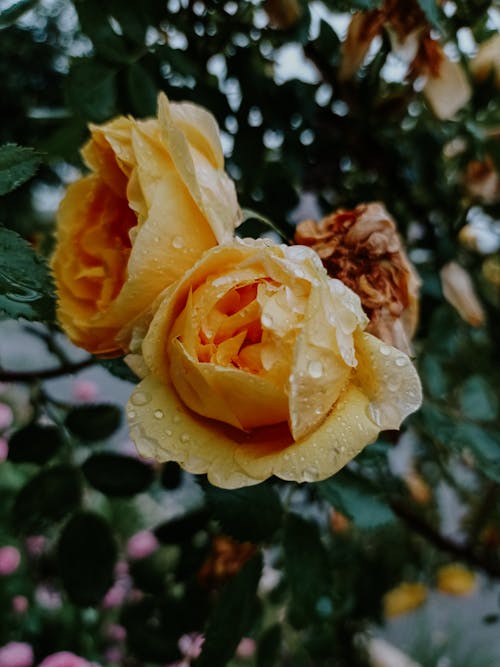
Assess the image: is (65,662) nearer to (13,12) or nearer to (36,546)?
(13,12)

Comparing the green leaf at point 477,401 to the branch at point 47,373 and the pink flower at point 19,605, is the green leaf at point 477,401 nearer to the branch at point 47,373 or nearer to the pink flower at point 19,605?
the branch at point 47,373

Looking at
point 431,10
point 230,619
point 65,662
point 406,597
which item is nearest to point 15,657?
point 65,662

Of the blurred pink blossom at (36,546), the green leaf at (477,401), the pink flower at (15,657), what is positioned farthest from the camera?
the blurred pink blossom at (36,546)

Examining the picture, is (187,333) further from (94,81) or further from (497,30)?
(497,30)

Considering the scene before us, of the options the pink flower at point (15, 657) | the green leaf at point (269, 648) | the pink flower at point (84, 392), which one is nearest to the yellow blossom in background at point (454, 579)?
the green leaf at point (269, 648)

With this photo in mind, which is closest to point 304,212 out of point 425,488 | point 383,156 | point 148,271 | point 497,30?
point 383,156

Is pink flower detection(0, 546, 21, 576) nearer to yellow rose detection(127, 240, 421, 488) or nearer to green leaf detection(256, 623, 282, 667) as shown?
green leaf detection(256, 623, 282, 667)
